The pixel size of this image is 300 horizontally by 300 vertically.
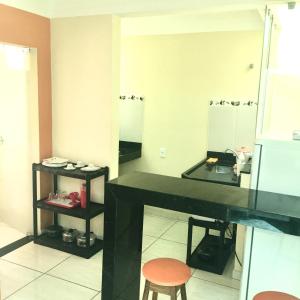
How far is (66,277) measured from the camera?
2953 mm

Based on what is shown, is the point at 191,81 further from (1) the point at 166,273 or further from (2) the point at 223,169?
(1) the point at 166,273

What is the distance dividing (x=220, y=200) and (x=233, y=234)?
207 cm

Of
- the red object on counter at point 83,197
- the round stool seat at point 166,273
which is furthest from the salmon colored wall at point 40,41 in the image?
the round stool seat at point 166,273

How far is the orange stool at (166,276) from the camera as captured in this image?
182 cm

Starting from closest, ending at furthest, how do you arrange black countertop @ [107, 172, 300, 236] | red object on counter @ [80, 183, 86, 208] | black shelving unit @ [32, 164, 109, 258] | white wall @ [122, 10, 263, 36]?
black countertop @ [107, 172, 300, 236], black shelving unit @ [32, 164, 109, 258], red object on counter @ [80, 183, 86, 208], white wall @ [122, 10, 263, 36]

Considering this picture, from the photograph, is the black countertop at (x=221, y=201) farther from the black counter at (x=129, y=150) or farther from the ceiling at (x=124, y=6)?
the black counter at (x=129, y=150)

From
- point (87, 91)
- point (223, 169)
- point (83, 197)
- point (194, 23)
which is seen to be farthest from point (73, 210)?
point (194, 23)

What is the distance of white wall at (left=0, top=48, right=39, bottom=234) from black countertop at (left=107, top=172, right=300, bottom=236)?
189 centimetres

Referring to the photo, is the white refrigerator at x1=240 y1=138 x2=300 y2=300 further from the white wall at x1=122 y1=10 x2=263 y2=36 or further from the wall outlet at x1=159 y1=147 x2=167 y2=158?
the wall outlet at x1=159 y1=147 x2=167 y2=158

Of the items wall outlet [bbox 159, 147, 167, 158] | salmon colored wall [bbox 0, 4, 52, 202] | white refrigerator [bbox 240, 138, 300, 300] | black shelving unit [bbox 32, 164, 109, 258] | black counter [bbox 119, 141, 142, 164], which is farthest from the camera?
wall outlet [bbox 159, 147, 167, 158]

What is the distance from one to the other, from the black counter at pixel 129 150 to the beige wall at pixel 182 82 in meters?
0.09

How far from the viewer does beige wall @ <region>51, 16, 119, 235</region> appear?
3264 millimetres

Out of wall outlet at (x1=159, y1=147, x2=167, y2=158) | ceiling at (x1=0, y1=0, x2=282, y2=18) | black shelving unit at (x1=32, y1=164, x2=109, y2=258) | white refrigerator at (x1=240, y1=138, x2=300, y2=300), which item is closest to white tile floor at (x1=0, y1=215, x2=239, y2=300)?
black shelving unit at (x1=32, y1=164, x2=109, y2=258)

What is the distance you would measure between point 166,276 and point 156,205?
1.31ft
